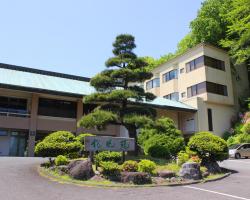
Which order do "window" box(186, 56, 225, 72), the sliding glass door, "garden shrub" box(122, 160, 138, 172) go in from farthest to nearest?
1. "window" box(186, 56, 225, 72)
2. the sliding glass door
3. "garden shrub" box(122, 160, 138, 172)

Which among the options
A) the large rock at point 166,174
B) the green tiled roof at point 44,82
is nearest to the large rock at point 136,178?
the large rock at point 166,174

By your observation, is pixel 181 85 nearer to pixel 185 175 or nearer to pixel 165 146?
pixel 165 146

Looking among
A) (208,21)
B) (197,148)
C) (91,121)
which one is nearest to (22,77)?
(91,121)

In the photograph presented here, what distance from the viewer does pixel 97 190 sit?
Result: 10.3 metres

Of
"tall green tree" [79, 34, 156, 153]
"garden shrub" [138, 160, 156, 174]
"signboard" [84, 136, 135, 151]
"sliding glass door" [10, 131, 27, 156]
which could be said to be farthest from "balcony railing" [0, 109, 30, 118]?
"garden shrub" [138, 160, 156, 174]

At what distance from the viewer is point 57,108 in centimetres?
2847

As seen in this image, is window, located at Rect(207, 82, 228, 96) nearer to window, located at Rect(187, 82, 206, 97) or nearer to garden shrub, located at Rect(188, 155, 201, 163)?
window, located at Rect(187, 82, 206, 97)

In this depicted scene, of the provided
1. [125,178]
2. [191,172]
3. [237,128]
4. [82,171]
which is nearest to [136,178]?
[125,178]

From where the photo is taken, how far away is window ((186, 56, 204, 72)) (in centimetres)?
3451

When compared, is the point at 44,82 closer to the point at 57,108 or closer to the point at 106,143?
the point at 57,108

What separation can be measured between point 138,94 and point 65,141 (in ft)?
19.0

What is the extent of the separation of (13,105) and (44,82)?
3.59m

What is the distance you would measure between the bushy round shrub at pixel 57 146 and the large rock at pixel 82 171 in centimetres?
232

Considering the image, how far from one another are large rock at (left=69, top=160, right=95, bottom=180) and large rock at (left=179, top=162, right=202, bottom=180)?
4.01m
